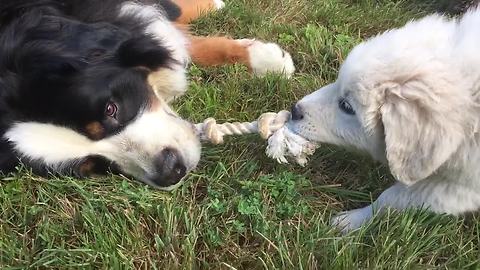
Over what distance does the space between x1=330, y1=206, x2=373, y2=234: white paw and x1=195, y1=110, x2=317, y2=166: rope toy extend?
30cm

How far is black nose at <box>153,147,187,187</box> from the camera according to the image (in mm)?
2705

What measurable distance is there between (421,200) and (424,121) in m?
0.50

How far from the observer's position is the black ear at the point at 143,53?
2.86 m

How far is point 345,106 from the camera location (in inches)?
92.3

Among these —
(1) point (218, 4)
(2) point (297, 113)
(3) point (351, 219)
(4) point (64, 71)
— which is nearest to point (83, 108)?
(4) point (64, 71)

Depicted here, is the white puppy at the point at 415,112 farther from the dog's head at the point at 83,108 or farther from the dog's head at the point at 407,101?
the dog's head at the point at 83,108

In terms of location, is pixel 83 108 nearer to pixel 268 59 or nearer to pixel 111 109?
pixel 111 109

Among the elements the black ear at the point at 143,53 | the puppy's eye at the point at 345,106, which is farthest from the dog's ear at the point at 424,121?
the black ear at the point at 143,53

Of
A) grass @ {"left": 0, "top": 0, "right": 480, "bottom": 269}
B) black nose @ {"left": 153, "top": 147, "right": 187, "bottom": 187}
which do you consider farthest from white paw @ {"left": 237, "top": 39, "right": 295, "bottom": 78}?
black nose @ {"left": 153, "top": 147, "right": 187, "bottom": 187}

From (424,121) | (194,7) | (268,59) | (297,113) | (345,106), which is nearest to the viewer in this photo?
(424,121)

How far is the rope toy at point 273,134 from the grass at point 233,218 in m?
0.07

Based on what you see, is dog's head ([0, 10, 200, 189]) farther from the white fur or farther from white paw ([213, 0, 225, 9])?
white paw ([213, 0, 225, 9])

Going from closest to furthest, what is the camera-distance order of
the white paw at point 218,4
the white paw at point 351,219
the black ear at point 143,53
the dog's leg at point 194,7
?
the white paw at point 351,219 < the black ear at point 143,53 < the dog's leg at point 194,7 < the white paw at point 218,4

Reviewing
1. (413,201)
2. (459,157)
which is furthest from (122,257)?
(459,157)
